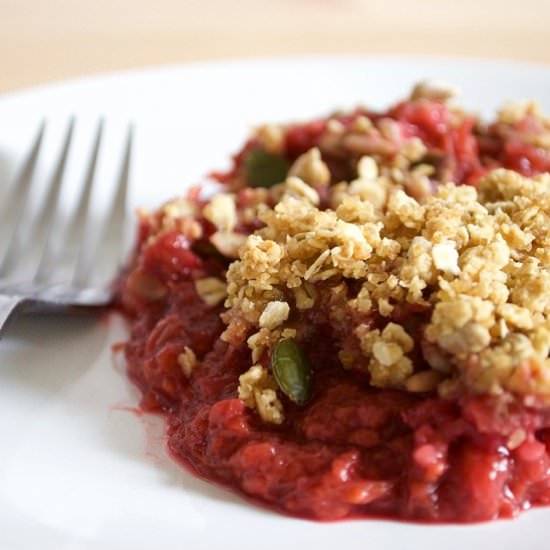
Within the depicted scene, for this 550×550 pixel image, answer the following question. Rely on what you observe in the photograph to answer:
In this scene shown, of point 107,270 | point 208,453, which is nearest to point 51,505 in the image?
point 208,453

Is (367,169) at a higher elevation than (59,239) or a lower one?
higher

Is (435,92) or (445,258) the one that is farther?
(435,92)

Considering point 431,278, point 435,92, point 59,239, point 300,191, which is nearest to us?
point 431,278

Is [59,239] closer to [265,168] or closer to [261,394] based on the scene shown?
[265,168]

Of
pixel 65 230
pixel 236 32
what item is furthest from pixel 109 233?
pixel 236 32

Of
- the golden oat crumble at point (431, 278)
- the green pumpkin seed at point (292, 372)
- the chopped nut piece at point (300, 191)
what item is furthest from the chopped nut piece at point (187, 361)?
Answer: the chopped nut piece at point (300, 191)

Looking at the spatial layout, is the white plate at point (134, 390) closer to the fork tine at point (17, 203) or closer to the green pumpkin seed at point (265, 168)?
the fork tine at point (17, 203)
